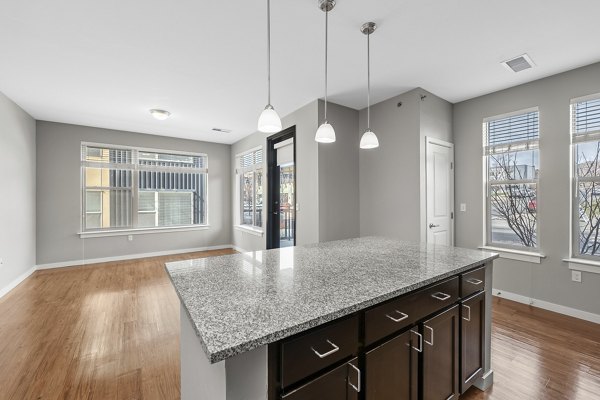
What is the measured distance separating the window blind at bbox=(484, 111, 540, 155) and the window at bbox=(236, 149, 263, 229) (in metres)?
3.91

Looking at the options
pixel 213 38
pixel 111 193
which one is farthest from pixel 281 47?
pixel 111 193

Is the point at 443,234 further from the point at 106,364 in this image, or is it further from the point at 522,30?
the point at 106,364

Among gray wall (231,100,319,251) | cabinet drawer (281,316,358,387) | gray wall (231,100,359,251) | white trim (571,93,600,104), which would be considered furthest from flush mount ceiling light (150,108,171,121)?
white trim (571,93,600,104)

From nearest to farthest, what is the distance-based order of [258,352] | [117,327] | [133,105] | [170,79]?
1. [258,352]
2. [117,327]
3. [170,79]
4. [133,105]

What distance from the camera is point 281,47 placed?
98.2 inches

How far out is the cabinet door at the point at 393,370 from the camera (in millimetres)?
1149

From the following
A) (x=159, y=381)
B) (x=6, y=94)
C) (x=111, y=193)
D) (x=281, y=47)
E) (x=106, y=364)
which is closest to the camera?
(x=159, y=381)

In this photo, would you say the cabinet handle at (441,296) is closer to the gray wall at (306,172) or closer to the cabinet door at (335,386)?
A: the cabinet door at (335,386)

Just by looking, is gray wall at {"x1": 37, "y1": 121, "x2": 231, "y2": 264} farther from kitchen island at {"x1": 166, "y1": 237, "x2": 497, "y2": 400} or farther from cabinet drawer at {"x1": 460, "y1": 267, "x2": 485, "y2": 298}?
cabinet drawer at {"x1": 460, "y1": 267, "x2": 485, "y2": 298}

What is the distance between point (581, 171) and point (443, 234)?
5.17 ft

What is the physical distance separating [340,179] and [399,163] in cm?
86

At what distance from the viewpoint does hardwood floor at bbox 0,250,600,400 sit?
1.83m

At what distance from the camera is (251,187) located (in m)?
6.05

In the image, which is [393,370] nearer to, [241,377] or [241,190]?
[241,377]
